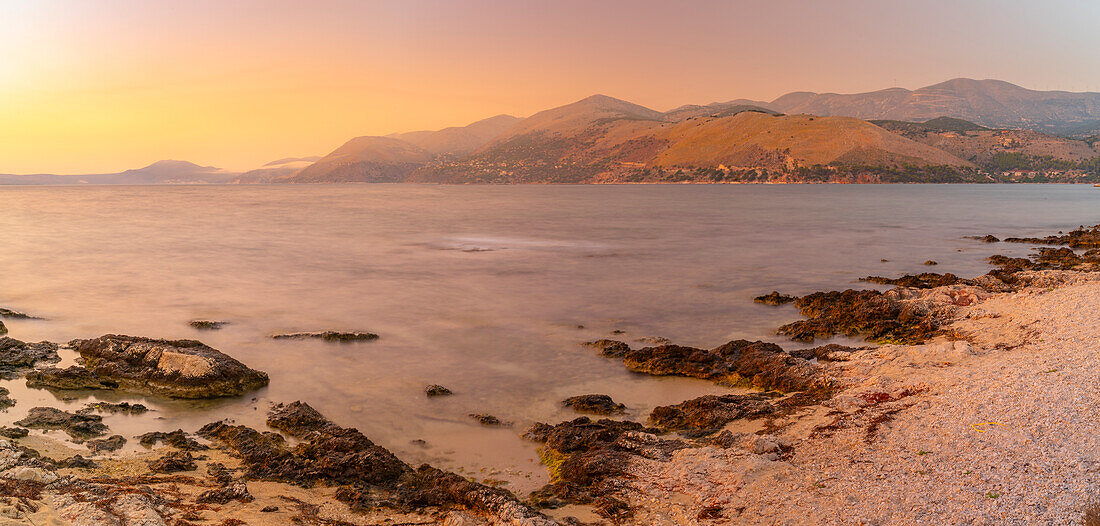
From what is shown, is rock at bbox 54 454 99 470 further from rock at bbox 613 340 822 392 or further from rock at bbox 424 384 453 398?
rock at bbox 613 340 822 392

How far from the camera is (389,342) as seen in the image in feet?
47.9

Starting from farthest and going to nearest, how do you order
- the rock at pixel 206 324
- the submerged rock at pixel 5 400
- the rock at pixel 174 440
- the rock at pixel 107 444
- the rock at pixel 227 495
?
the rock at pixel 206 324, the submerged rock at pixel 5 400, the rock at pixel 174 440, the rock at pixel 107 444, the rock at pixel 227 495

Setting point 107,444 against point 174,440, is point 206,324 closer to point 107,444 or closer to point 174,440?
point 107,444

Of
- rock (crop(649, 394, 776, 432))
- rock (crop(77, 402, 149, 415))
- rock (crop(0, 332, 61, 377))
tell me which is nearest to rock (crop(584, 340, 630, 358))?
rock (crop(649, 394, 776, 432))

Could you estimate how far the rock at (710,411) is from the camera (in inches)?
356

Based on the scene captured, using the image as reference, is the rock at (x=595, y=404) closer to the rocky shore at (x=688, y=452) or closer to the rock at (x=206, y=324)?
the rocky shore at (x=688, y=452)

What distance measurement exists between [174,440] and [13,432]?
2.08 meters

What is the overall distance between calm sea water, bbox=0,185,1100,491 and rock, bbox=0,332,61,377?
1048mm

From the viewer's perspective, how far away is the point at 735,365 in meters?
11.8

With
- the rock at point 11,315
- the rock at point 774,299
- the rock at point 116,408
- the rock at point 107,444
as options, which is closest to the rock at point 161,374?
the rock at point 116,408

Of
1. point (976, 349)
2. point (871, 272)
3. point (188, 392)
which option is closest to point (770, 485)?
point (976, 349)

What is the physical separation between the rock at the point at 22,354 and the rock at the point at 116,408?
9.72 ft

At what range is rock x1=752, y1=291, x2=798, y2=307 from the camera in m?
18.6

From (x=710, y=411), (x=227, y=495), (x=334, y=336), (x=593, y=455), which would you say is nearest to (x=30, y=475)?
(x=227, y=495)
